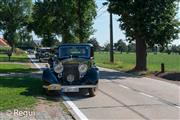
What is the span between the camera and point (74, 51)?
1952cm

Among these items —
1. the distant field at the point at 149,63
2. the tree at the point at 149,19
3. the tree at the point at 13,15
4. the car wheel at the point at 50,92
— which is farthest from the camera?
the tree at the point at 13,15

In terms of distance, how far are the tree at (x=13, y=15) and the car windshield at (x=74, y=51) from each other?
85447mm

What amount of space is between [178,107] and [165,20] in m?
21.1

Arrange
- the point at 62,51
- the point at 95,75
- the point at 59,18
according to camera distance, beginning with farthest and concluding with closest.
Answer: the point at 59,18
the point at 62,51
the point at 95,75

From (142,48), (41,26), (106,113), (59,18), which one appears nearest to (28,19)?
(41,26)

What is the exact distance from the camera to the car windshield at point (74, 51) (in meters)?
19.4

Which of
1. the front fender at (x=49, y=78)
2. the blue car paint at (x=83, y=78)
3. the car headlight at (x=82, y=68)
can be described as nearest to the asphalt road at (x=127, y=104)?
the blue car paint at (x=83, y=78)

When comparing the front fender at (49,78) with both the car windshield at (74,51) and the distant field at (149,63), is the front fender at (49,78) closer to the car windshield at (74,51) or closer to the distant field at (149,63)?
the car windshield at (74,51)

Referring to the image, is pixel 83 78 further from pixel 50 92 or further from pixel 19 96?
pixel 19 96

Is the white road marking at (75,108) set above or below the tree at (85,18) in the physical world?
below

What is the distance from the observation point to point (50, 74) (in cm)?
1752

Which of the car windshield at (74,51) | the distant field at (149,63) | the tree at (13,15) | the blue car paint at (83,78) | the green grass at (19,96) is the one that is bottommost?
the distant field at (149,63)

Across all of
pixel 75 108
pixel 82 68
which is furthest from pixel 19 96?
pixel 75 108

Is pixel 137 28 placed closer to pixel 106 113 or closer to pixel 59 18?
pixel 106 113
